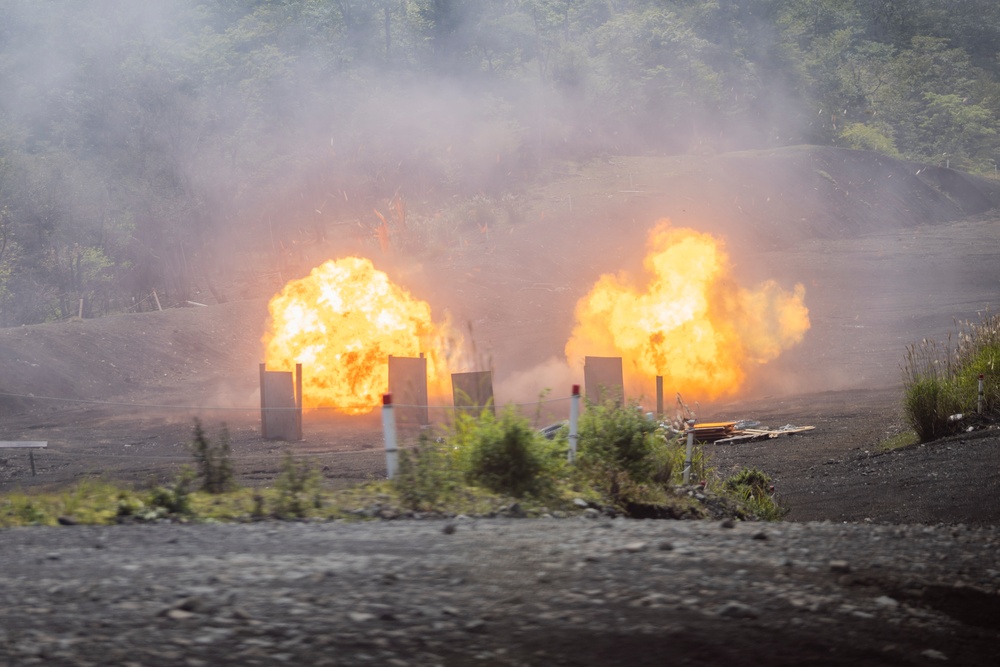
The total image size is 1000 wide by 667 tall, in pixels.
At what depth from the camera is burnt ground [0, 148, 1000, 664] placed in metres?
4.46

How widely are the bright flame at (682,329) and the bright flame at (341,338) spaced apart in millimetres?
5643

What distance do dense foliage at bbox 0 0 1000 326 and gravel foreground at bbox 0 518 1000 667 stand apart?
3965cm

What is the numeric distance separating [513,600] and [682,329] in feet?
77.0

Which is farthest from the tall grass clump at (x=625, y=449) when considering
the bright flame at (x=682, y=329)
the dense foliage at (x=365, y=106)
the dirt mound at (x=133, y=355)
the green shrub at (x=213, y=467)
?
the dense foliage at (x=365, y=106)

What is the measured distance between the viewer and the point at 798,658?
167 inches

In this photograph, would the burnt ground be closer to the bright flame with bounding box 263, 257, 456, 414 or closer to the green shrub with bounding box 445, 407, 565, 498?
the bright flame with bounding box 263, 257, 456, 414

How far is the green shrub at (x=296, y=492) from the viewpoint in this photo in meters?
8.48

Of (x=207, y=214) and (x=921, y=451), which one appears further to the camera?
(x=207, y=214)

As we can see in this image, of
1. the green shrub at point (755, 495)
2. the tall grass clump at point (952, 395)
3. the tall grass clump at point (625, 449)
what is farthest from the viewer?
the tall grass clump at point (952, 395)

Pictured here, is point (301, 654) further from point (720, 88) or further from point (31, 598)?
point (720, 88)

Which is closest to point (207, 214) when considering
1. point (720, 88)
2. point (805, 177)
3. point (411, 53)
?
point (411, 53)

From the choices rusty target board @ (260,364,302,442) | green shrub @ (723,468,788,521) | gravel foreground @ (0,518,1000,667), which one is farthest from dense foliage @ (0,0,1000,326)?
gravel foreground @ (0,518,1000,667)

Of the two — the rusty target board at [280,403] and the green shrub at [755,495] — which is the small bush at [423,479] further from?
the rusty target board at [280,403]

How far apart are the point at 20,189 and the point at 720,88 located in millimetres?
44961
